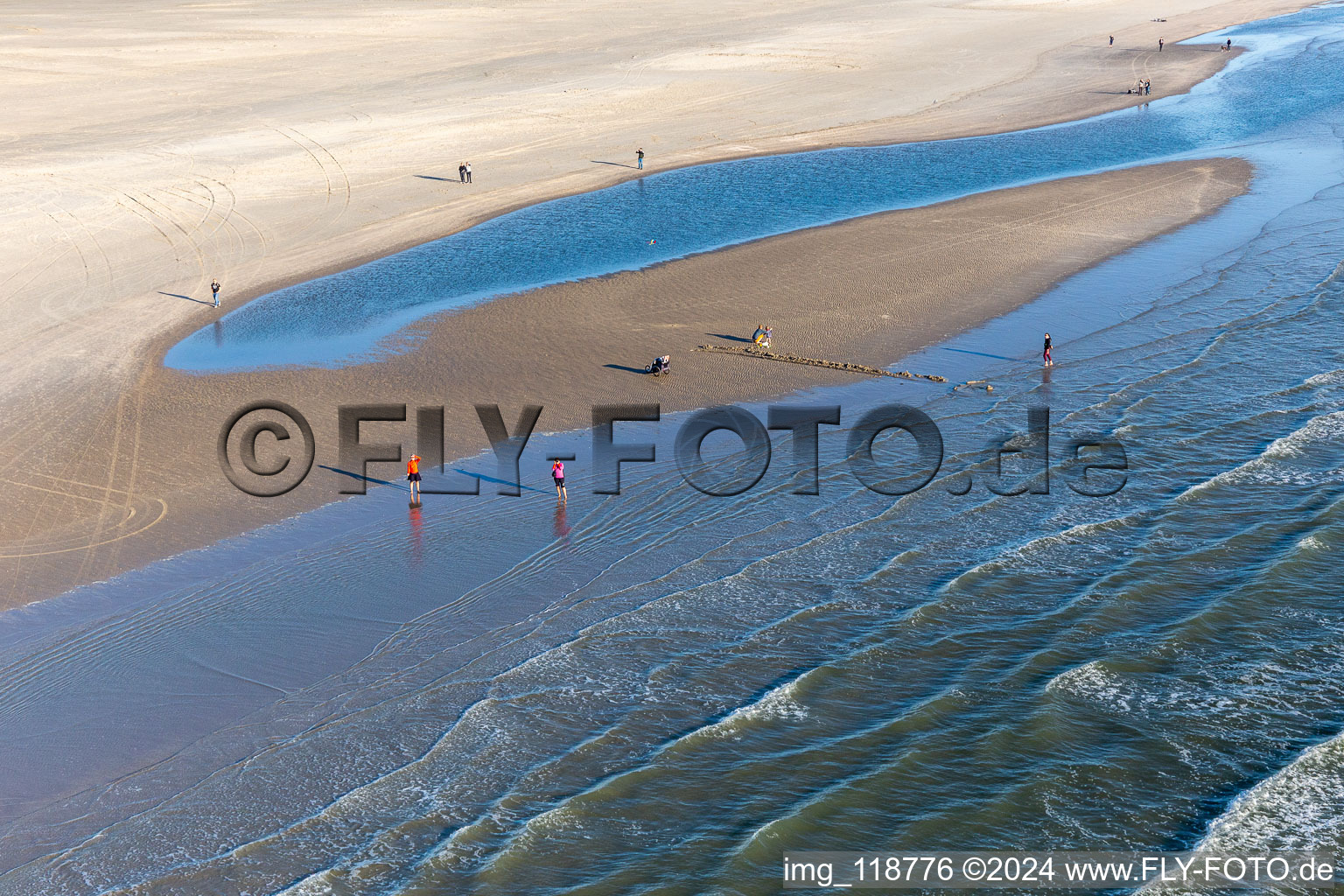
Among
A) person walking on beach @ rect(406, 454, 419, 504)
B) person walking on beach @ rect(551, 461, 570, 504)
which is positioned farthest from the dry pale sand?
person walking on beach @ rect(551, 461, 570, 504)

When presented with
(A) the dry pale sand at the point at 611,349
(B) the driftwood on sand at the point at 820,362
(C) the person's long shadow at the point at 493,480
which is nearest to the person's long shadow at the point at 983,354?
(A) the dry pale sand at the point at 611,349

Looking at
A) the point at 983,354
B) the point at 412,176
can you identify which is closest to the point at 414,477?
the point at 983,354

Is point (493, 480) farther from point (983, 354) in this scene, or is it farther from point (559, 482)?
point (983, 354)

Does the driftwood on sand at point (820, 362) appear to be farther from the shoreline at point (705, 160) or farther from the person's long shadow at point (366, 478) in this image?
the person's long shadow at point (366, 478)

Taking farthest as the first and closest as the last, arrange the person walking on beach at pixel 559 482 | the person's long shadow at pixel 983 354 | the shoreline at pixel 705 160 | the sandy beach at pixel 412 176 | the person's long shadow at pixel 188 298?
the shoreline at pixel 705 160 < the person's long shadow at pixel 188 298 < the person's long shadow at pixel 983 354 < the sandy beach at pixel 412 176 < the person walking on beach at pixel 559 482

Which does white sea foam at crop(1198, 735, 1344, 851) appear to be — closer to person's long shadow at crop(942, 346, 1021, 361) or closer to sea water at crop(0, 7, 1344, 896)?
sea water at crop(0, 7, 1344, 896)

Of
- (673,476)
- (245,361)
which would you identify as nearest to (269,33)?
(245,361)

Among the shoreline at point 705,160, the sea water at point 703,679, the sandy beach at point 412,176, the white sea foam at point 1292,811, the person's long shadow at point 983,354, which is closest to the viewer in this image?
the white sea foam at point 1292,811

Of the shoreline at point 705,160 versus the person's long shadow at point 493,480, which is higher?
the shoreline at point 705,160
